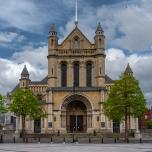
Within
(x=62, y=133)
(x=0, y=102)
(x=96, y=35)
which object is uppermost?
(x=96, y=35)

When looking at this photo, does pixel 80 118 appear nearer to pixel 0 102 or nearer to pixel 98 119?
pixel 98 119

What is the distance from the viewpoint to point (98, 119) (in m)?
82.8

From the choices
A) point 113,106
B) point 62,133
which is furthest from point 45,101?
point 113,106

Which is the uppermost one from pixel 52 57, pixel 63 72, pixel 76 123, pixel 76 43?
pixel 76 43

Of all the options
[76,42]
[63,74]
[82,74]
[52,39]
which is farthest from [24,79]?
[76,42]


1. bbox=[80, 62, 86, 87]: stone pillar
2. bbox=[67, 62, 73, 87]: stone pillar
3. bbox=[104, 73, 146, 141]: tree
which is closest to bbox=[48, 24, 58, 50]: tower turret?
bbox=[67, 62, 73, 87]: stone pillar

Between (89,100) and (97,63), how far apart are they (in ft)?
28.1

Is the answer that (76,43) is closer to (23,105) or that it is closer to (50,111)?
(50,111)

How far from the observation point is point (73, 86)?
282 feet

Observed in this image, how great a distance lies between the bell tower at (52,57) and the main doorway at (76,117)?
6444 millimetres

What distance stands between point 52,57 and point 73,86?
312 inches

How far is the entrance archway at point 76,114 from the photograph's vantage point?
8494 centimetres

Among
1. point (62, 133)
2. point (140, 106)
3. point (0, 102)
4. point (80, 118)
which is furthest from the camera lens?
point (80, 118)

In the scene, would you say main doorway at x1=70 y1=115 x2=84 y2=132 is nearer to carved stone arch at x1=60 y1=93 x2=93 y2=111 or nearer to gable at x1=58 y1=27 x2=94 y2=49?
carved stone arch at x1=60 y1=93 x2=93 y2=111
